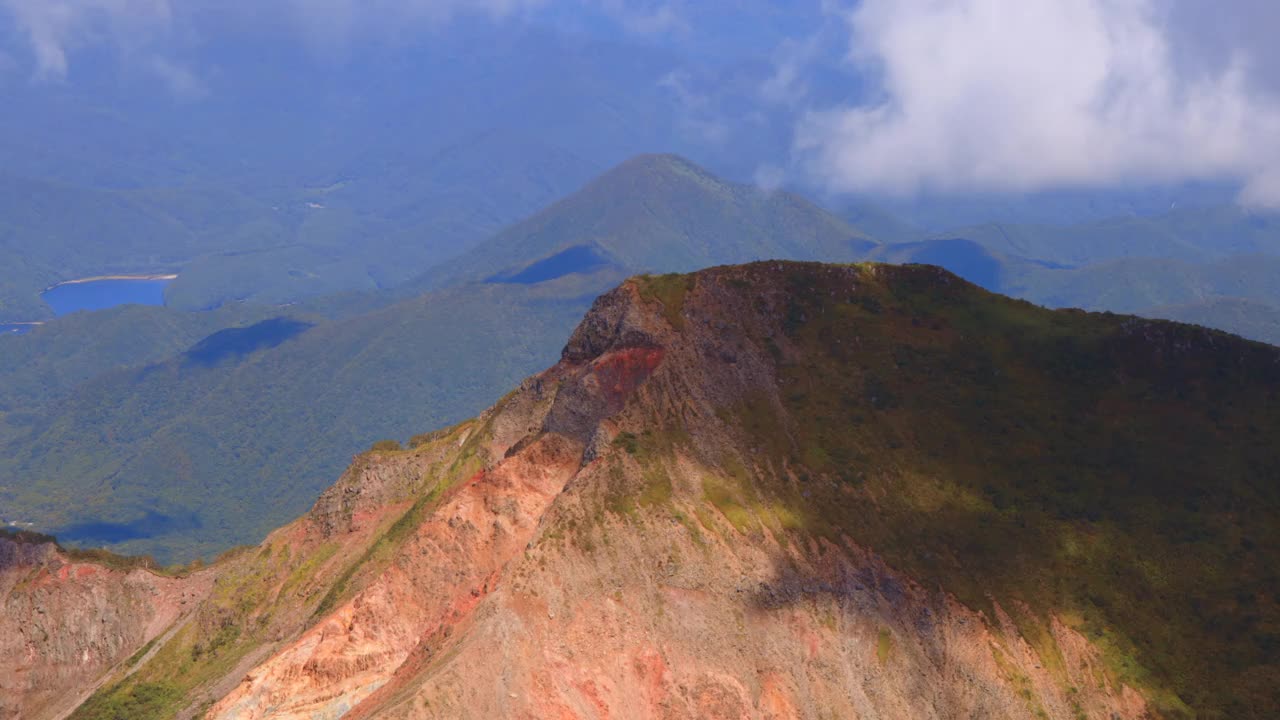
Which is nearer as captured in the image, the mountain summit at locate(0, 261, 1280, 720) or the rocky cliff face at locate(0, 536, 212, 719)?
the mountain summit at locate(0, 261, 1280, 720)

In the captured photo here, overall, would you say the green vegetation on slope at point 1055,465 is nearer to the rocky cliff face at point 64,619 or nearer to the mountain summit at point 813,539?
the mountain summit at point 813,539

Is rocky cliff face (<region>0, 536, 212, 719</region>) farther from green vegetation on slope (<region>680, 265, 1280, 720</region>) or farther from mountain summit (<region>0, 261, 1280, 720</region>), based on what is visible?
green vegetation on slope (<region>680, 265, 1280, 720</region>)

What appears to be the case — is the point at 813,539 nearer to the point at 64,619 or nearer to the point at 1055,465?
the point at 1055,465

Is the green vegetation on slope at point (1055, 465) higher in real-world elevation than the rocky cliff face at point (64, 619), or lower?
higher

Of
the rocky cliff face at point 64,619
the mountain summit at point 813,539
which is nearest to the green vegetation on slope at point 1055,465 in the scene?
the mountain summit at point 813,539

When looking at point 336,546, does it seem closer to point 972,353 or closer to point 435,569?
point 435,569

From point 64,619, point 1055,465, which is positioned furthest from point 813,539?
point 64,619

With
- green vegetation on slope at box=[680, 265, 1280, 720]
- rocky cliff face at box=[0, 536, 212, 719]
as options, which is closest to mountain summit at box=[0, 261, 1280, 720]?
green vegetation on slope at box=[680, 265, 1280, 720]

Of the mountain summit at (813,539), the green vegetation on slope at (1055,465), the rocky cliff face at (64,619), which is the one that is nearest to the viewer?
the mountain summit at (813,539)
